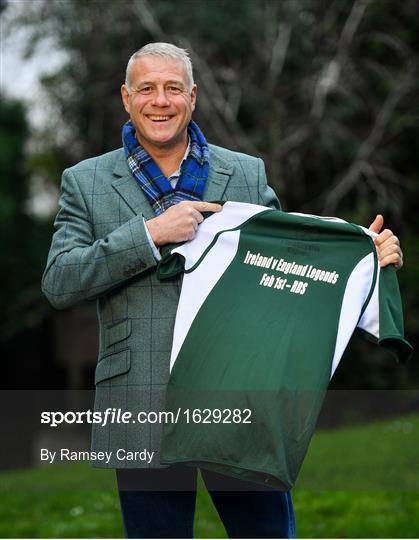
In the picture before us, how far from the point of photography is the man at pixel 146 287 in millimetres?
2836

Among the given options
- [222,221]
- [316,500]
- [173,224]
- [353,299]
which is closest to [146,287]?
[173,224]

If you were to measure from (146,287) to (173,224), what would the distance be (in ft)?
0.67

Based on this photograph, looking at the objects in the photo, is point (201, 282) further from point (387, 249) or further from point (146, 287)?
point (387, 249)

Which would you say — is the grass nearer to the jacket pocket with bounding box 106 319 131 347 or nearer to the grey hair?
the jacket pocket with bounding box 106 319 131 347

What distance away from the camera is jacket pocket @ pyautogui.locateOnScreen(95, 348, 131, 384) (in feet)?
9.43

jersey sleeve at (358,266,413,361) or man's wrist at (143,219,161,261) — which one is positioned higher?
man's wrist at (143,219,161,261)

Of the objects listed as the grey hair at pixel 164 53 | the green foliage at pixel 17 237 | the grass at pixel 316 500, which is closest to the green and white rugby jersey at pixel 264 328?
the grey hair at pixel 164 53

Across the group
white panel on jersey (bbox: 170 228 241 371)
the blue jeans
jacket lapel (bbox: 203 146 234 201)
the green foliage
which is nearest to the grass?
the blue jeans

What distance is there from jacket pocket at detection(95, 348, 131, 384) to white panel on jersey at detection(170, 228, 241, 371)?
13cm

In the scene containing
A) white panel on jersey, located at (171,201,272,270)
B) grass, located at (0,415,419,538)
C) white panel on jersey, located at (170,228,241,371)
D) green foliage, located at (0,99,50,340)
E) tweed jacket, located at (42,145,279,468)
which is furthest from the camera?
green foliage, located at (0,99,50,340)

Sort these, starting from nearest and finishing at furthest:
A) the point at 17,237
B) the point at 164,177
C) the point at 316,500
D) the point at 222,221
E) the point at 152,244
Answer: the point at 152,244
the point at 164,177
the point at 222,221
the point at 316,500
the point at 17,237

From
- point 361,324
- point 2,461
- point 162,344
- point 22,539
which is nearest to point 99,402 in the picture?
point 162,344

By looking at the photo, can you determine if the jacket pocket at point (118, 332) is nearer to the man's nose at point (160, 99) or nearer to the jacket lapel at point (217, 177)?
the jacket lapel at point (217, 177)

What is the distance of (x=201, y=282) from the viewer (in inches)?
117
